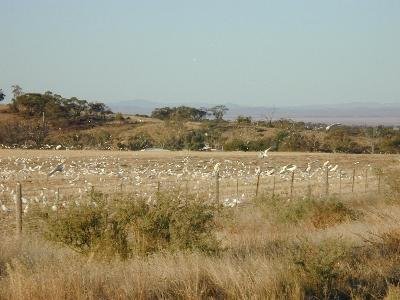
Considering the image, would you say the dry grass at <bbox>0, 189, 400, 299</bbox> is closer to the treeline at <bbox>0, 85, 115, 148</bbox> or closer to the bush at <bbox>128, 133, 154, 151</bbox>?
the bush at <bbox>128, 133, 154, 151</bbox>

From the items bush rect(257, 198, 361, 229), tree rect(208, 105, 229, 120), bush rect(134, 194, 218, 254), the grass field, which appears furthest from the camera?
tree rect(208, 105, 229, 120)

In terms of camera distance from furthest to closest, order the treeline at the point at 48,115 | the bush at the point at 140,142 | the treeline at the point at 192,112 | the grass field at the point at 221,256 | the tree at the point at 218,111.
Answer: the tree at the point at 218,111 → the treeline at the point at 192,112 → the treeline at the point at 48,115 → the bush at the point at 140,142 → the grass field at the point at 221,256

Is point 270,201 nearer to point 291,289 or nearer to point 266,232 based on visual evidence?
point 266,232

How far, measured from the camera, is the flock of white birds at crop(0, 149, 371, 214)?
25767 mm

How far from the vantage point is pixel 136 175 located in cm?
3553

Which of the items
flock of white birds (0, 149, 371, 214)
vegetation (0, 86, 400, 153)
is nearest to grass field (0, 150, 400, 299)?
flock of white birds (0, 149, 371, 214)

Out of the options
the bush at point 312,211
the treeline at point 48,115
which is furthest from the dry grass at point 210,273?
the treeline at point 48,115

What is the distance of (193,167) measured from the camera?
4344cm

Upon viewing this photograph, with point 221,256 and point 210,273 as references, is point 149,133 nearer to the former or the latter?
point 221,256

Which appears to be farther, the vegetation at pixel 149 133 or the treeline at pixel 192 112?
the treeline at pixel 192 112

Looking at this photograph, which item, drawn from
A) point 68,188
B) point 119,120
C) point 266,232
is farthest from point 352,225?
point 119,120

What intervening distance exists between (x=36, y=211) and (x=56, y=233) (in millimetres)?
1786

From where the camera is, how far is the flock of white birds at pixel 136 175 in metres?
25.8

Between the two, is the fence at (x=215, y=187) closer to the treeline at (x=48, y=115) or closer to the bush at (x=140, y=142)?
the bush at (x=140, y=142)
